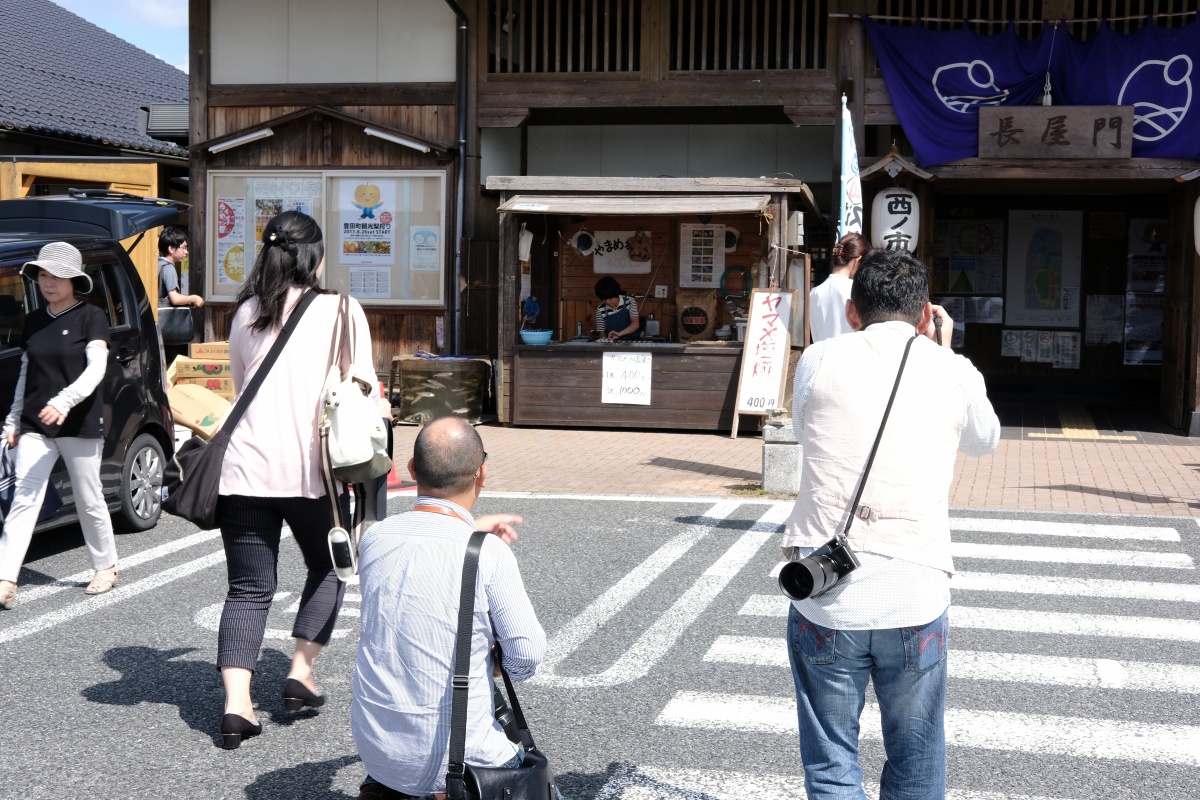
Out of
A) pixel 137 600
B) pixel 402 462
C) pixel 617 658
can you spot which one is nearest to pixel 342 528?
pixel 617 658

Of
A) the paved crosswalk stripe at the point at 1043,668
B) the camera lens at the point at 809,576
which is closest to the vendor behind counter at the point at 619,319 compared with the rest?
the paved crosswalk stripe at the point at 1043,668

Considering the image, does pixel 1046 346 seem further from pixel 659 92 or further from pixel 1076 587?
pixel 1076 587

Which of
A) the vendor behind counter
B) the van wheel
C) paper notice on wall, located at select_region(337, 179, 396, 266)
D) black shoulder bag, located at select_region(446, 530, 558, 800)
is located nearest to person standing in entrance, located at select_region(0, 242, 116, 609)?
the van wheel

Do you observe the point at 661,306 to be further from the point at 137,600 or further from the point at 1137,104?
the point at 137,600

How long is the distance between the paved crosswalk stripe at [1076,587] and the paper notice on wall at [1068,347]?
10.6 m

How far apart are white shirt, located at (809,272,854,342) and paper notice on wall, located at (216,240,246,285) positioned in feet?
31.0

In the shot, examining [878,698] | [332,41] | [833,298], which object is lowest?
[878,698]

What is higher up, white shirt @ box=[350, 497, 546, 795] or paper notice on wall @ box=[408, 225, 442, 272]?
paper notice on wall @ box=[408, 225, 442, 272]

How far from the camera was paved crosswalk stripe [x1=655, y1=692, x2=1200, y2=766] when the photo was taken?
4344 millimetres

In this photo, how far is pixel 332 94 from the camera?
1502 cm

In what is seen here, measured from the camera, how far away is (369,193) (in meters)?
15.0

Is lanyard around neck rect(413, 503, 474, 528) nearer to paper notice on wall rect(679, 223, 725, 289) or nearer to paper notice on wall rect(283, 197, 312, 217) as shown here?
paper notice on wall rect(679, 223, 725, 289)

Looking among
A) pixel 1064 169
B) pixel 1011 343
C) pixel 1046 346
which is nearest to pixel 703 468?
pixel 1064 169

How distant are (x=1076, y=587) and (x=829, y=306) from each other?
6.95 feet
